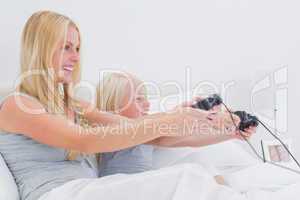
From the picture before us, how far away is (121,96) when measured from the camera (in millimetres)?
1453

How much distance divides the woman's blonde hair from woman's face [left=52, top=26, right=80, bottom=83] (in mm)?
239

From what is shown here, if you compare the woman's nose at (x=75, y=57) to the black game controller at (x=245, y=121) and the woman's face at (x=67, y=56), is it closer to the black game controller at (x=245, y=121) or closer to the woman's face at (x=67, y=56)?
the woman's face at (x=67, y=56)

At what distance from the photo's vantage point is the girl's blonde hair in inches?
44.4

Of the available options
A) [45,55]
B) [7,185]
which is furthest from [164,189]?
[45,55]

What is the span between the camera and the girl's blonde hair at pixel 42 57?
3.70 feet

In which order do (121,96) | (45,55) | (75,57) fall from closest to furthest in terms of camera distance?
(45,55), (75,57), (121,96)

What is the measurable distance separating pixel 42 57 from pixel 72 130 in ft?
0.80

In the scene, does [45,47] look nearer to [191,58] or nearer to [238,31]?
[191,58]

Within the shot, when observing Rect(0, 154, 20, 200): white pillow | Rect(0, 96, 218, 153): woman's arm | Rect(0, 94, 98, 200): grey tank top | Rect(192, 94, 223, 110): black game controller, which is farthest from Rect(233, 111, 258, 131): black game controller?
Rect(0, 154, 20, 200): white pillow

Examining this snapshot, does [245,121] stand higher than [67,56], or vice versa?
[67,56]

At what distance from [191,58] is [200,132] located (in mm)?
511

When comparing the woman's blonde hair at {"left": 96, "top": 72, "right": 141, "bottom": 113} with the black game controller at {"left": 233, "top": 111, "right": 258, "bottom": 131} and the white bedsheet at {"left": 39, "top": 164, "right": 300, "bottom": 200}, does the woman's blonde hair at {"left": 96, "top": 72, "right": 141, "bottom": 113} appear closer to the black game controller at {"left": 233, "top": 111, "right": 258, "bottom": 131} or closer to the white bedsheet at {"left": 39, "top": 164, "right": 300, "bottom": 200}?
the black game controller at {"left": 233, "top": 111, "right": 258, "bottom": 131}

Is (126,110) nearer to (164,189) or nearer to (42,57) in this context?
(42,57)

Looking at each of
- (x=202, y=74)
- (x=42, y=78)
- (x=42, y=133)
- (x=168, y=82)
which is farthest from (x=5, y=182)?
(x=202, y=74)
